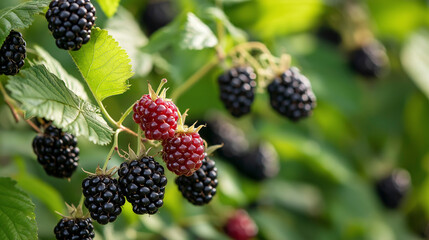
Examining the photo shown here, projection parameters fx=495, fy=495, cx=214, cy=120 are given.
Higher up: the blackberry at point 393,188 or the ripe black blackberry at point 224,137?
the ripe black blackberry at point 224,137

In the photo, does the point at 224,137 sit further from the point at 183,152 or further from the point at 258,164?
the point at 183,152

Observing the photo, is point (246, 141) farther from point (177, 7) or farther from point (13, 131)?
point (13, 131)

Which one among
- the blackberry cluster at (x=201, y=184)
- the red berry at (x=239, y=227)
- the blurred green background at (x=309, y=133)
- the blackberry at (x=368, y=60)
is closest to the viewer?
the blackberry cluster at (x=201, y=184)

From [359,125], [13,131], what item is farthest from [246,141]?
[13,131]

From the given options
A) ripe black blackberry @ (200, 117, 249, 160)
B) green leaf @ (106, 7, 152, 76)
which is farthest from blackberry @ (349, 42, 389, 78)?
green leaf @ (106, 7, 152, 76)

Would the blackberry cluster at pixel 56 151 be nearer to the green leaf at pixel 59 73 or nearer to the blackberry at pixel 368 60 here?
the green leaf at pixel 59 73

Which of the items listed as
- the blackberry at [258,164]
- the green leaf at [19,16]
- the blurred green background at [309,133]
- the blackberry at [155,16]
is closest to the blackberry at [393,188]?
the blurred green background at [309,133]
